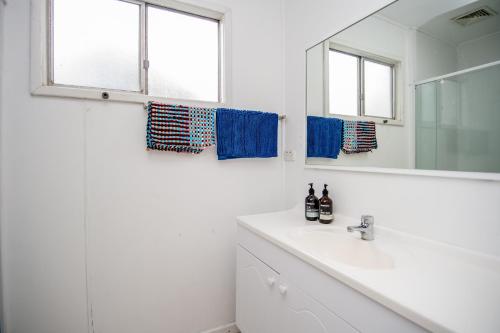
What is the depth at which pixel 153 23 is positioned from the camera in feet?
4.70

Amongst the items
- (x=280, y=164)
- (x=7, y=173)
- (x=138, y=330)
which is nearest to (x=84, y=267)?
(x=138, y=330)

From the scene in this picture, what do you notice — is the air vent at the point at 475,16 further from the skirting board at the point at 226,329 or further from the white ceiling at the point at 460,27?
the skirting board at the point at 226,329

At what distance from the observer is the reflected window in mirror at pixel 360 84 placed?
109 cm

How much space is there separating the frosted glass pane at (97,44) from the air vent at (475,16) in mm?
1506

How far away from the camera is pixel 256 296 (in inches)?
44.8

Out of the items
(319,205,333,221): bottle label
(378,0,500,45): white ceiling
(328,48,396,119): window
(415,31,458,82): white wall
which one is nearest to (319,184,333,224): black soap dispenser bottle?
(319,205,333,221): bottle label

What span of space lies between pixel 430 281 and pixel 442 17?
3.09ft

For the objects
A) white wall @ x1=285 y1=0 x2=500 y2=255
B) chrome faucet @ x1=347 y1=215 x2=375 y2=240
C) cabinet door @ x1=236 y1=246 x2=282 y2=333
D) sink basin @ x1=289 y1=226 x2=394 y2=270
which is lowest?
cabinet door @ x1=236 y1=246 x2=282 y2=333

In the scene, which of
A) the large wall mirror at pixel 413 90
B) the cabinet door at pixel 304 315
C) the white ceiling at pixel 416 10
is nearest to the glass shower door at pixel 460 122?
the large wall mirror at pixel 413 90

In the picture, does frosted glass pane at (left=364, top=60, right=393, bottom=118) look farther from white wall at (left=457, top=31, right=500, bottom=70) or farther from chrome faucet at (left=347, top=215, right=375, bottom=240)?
chrome faucet at (left=347, top=215, right=375, bottom=240)

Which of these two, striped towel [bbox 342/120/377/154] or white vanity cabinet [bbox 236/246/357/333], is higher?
striped towel [bbox 342/120/377/154]

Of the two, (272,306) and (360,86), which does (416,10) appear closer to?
(360,86)

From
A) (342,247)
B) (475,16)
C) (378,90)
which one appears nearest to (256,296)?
(342,247)

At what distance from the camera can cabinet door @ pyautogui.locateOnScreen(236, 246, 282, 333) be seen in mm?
1013
